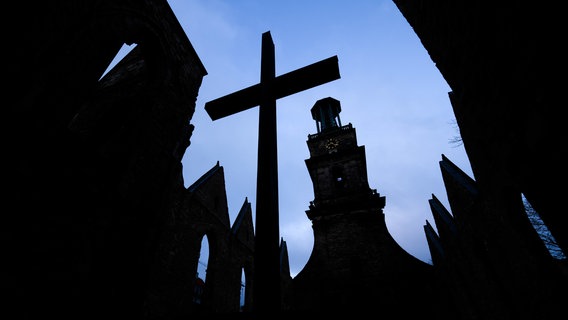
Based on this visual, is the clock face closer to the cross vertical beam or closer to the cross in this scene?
the cross

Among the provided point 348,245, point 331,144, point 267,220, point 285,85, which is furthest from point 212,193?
point 267,220

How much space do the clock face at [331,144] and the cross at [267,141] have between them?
59.9 ft

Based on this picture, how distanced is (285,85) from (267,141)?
0.87 m

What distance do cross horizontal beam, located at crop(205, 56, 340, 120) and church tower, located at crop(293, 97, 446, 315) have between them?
13.3 metres

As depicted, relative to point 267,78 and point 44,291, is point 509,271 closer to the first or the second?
point 267,78

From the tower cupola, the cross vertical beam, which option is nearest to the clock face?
the tower cupola

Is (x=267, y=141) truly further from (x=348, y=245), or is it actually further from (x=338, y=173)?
(x=338, y=173)

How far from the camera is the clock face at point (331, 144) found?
69.1 feet

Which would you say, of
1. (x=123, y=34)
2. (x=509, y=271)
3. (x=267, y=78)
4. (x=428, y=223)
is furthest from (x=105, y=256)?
(x=428, y=223)

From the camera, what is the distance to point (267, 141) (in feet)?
7.51

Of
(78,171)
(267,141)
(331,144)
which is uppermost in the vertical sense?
(331,144)

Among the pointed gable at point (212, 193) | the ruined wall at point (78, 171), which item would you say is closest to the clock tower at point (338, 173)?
the pointed gable at point (212, 193)

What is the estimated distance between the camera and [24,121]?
297 centimetres

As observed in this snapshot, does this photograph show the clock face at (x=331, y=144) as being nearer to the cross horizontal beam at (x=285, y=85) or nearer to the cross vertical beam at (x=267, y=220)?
the cross horizontal beam at (x=285, y=85)
